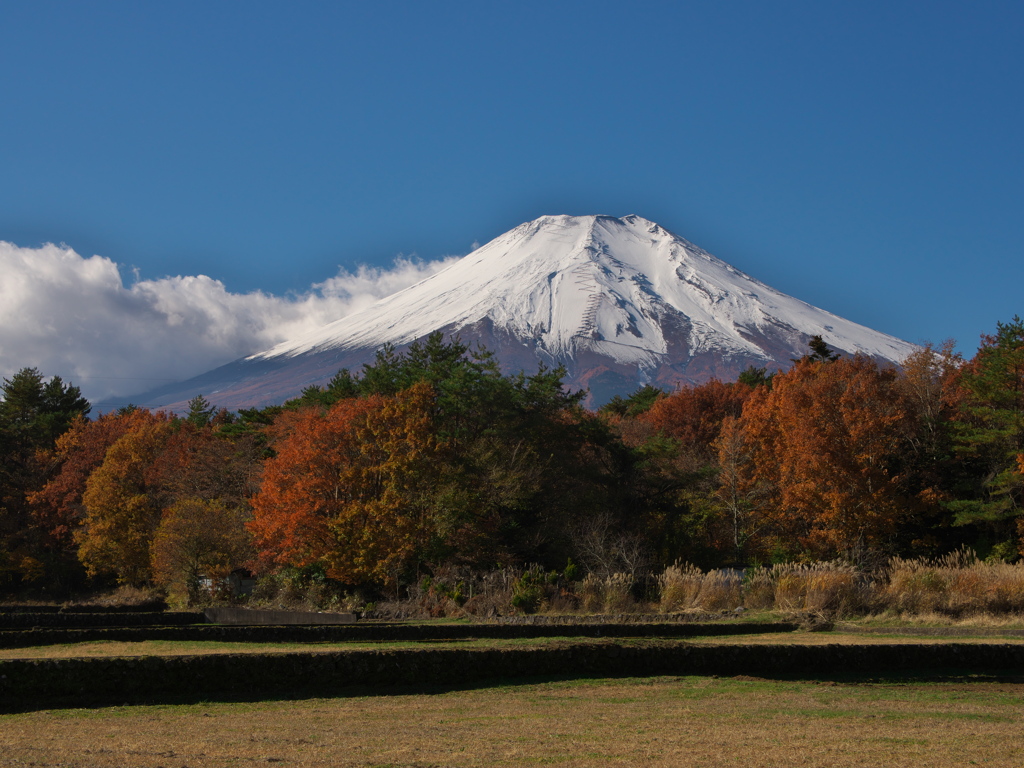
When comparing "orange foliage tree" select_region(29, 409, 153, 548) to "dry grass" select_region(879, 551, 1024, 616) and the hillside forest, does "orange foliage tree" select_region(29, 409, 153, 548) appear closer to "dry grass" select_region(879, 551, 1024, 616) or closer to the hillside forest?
the hillside forest

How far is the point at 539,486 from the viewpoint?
29.8 metres

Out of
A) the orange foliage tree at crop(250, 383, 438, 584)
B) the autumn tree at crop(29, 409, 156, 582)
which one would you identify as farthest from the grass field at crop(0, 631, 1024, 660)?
the autumn tree at crop(29, 409, 156, 582)

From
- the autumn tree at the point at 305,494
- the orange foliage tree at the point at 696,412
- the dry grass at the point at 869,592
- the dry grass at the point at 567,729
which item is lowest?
the dry grass at the point at 869,592

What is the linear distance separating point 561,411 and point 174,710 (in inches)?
1094

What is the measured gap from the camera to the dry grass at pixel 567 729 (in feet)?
22.3

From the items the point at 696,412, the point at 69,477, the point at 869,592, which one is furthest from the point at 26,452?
the point at 869,592

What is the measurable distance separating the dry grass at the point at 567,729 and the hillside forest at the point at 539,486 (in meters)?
14.7

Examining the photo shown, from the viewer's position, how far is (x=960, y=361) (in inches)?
1688

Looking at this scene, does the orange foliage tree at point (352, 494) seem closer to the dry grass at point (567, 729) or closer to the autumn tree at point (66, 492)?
the dry grass at point (567, 729)

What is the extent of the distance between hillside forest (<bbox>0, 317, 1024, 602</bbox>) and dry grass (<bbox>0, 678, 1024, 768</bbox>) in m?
14.7

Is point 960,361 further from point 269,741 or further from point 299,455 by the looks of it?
point 269,741

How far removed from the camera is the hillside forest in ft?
91.9

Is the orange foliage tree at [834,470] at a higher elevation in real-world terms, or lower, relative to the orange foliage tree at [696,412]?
lower

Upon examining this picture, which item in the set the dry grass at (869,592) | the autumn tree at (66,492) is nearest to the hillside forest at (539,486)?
the autumn tree at (66,492)
